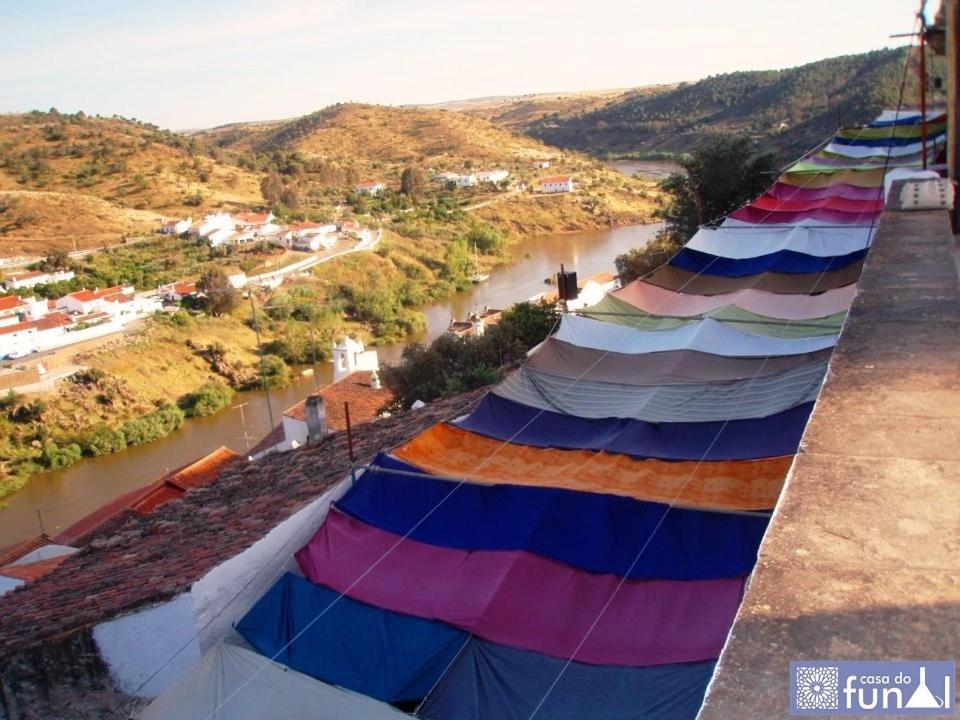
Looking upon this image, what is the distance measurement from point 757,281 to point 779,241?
3.72 feet

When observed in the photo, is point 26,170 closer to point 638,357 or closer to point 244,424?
point 244,424

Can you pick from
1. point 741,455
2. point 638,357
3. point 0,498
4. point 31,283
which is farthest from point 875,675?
point 31,283

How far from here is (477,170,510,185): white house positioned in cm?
5231

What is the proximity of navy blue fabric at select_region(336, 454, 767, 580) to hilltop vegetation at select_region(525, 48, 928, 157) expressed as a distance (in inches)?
896

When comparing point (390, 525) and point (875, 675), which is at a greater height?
point (875, 675)

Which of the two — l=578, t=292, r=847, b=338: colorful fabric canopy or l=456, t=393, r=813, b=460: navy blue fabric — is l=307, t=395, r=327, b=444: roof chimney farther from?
l=456, t=393, r=813, b=460: navy blue fabric

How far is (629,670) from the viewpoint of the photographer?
3.06 m

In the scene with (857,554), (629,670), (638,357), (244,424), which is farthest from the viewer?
(244,424)

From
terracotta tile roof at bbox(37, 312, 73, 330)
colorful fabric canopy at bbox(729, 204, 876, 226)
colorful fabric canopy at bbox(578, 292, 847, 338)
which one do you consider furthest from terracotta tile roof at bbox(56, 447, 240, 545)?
terracotta tile roof at bbox(37, 312, 73, 330)

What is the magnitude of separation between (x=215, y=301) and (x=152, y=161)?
22.5 m

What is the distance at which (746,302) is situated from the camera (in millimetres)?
6703

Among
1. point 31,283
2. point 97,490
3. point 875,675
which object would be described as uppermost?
point 875,675

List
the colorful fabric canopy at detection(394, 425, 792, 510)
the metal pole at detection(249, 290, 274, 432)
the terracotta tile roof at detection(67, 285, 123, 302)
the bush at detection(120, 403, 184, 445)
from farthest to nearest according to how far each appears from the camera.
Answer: the terracotta tile roof at detection(67, 285, 123, 302), the metal pole at detection(249, 290, 274, 432), the bush at detection(120, 403, 184, 445), the colorful fabric canopy at detection(394, 425, 792, 510)

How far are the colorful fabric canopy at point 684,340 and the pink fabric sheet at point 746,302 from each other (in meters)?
0.63
